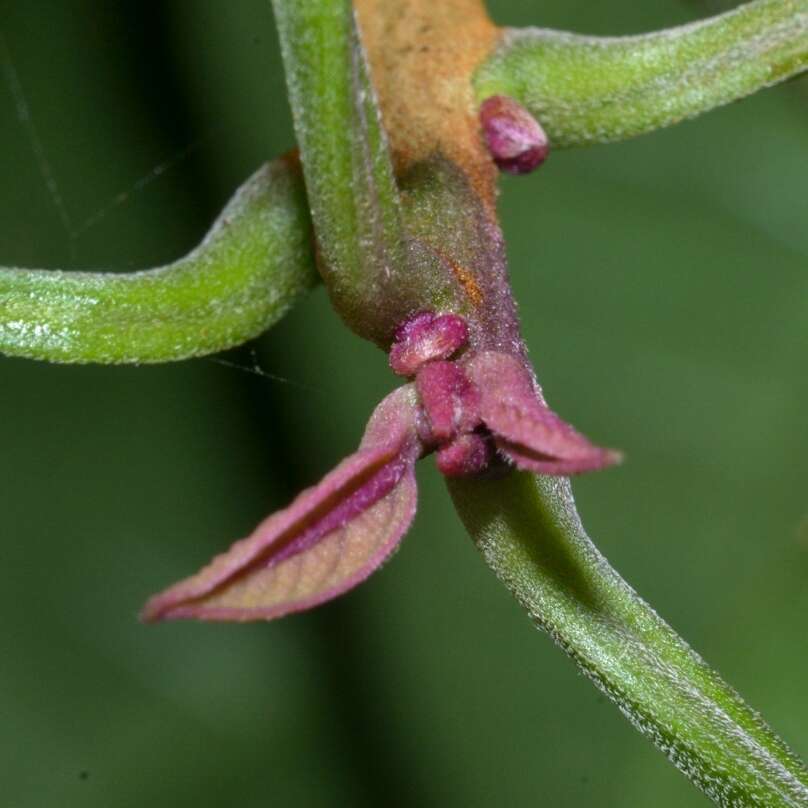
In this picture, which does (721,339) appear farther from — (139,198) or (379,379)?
(139,198)

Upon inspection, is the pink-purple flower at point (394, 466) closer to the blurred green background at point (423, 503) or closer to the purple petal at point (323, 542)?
the purple petal at point (323, 542)

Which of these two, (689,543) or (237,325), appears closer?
(237,325)

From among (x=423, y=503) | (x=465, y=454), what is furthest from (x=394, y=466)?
(x=423, y=503)

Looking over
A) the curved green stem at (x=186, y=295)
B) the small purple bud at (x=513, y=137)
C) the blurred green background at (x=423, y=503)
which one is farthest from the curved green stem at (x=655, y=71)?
the blurred green background at (x=423, y=503)

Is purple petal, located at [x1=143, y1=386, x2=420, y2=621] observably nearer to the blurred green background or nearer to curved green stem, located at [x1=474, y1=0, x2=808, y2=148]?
curved green stem, located at [x1=474, y1=0, x2=808, y2=148]

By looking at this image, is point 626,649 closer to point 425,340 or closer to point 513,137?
point 425,340

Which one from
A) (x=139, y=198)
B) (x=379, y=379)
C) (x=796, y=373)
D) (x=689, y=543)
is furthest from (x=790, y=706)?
(x=139, y=198)
